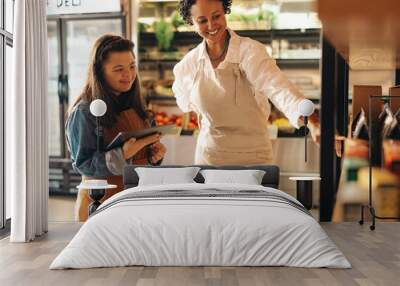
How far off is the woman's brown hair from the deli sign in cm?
32

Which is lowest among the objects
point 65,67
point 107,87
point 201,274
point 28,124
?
point 201,274

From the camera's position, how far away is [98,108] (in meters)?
6.62

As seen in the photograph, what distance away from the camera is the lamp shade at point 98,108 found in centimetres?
662

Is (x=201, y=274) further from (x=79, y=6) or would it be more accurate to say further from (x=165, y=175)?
(x=79, y=6)

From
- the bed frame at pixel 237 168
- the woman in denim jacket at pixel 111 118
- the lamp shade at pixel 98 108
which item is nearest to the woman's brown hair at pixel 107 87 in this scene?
the woman in denim jacket at pixel 111 118

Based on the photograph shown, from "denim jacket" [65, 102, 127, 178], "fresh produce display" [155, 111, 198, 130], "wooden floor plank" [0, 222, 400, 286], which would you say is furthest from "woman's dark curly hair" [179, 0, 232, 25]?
"wooden floor plank" [0, 222, 400, 286]

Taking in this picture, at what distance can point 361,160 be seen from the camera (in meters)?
6.89

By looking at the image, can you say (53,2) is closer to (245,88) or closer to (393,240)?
(245,88)

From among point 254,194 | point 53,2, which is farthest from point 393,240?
point 53,2

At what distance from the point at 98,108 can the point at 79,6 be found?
1.18 m

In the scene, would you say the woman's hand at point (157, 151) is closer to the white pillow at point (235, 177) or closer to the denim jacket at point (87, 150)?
the denim jacket at point (87, 150)

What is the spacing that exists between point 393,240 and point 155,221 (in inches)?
96.0

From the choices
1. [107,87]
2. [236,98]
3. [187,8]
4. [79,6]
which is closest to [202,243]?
[236,98]

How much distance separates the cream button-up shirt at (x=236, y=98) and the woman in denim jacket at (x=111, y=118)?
19.2 inches
